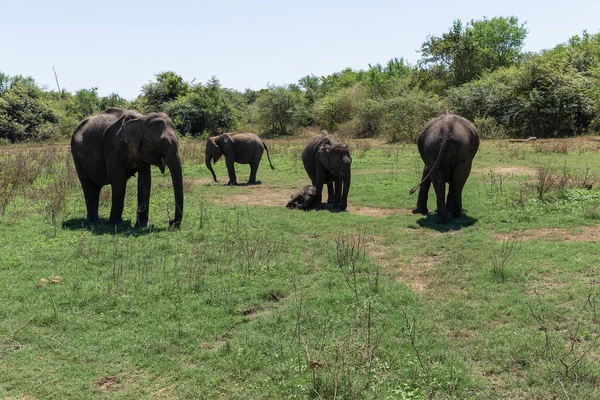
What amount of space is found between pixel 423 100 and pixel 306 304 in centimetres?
3568

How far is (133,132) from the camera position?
10.8 m

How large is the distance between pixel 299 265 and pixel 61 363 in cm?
406

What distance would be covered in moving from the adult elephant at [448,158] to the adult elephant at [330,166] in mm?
2230

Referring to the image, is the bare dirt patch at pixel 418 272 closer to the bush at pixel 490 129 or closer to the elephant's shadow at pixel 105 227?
the elephant's shadow at pixel 105 227

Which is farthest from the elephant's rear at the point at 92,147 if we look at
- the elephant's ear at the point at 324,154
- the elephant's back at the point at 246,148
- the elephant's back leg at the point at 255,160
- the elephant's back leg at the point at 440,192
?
the elephant's back at the point at 246,148

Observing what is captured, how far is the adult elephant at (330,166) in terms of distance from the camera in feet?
44.2

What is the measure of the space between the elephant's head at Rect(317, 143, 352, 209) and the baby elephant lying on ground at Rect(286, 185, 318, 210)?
801mm

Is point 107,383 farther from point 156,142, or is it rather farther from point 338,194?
point 338,194

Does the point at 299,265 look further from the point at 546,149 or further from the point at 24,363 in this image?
the point at 546,149

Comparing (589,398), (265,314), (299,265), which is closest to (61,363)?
(265,314)

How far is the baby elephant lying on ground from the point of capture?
545 inches

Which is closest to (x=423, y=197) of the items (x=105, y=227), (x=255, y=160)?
(x=105, y=227)

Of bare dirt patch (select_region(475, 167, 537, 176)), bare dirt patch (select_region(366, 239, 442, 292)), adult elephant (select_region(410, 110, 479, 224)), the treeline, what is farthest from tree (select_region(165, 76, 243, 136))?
bare dirt patch (select_region(366, 239, 442, 292))

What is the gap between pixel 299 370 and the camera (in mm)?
4953
